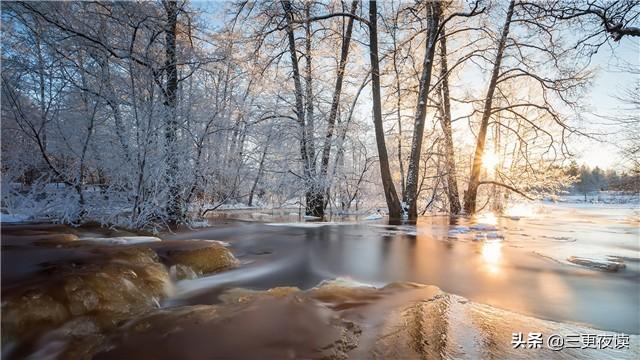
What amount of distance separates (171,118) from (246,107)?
579cm

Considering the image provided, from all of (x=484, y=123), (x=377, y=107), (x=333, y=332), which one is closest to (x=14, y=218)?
(x=333, y=332)

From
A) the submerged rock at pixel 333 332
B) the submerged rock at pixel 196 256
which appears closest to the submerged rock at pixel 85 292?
the submerged rock at pixel 333 332

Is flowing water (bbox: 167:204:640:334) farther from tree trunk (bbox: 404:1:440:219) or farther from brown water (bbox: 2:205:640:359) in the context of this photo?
tree trunk (bbox: 404:1:440:219)

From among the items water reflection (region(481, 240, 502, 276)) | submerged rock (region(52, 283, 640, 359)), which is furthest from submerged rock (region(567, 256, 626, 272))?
submerged rock (region(52, 283, 640, 359))

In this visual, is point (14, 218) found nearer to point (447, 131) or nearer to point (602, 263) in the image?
point (602, 263)

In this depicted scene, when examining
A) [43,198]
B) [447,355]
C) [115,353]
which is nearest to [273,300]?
[115,353]

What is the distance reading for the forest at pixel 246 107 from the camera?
23.4ft

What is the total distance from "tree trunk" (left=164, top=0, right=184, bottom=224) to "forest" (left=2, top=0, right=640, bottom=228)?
0.04m

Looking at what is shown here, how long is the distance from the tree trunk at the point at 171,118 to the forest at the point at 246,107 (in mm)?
38

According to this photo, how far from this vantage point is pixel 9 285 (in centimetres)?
292

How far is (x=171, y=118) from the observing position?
Result: 25.2ft

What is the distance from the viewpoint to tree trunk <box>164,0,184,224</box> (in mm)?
7656

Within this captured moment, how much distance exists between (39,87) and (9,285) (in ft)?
20.9

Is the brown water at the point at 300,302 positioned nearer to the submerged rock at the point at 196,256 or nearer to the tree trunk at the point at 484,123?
the submerged rock at the point at 196,256
